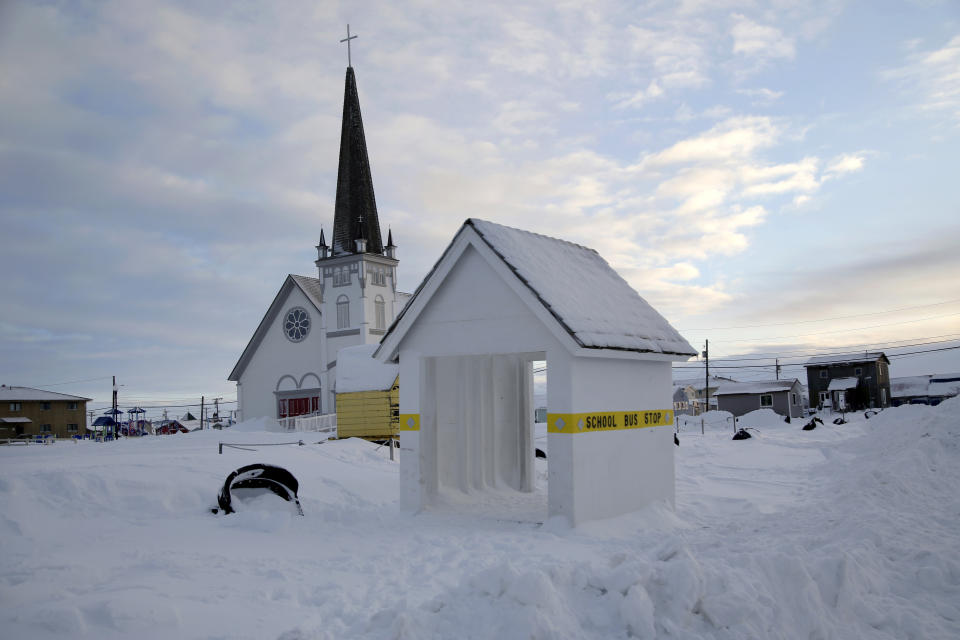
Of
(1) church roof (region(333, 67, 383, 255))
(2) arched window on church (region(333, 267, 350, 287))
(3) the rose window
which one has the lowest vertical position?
(3) the rose window

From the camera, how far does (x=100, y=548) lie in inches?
356

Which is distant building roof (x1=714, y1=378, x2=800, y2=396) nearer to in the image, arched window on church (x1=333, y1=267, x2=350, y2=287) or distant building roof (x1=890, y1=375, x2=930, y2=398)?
distant building roof (x1=890, y1=375, x2=930, y2=398)

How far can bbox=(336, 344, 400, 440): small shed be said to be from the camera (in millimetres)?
29750

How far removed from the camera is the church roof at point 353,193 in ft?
162

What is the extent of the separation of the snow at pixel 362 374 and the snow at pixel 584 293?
16.3m

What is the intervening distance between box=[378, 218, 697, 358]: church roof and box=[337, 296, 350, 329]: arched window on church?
34.3 m

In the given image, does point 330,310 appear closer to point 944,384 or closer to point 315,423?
point 315,423

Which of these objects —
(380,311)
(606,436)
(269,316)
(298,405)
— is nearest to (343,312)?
(380,311)

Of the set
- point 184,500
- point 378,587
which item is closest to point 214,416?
point 184,500

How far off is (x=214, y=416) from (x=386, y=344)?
225 ft

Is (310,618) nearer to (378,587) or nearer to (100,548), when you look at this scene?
(378,587)

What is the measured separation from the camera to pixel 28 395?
189 feet

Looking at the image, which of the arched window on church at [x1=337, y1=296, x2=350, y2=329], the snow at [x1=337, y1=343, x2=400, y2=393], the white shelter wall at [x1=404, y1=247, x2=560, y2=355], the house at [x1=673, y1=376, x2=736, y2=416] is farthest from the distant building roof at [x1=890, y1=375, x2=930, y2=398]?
the white shelter wall at [x1=404, y1=247, x2=560, y2=355]

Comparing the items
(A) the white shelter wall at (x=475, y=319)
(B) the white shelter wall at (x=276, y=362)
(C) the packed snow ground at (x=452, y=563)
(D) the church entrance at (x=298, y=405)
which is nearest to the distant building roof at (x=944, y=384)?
(D) the church entrance at (x=298, y=405)
